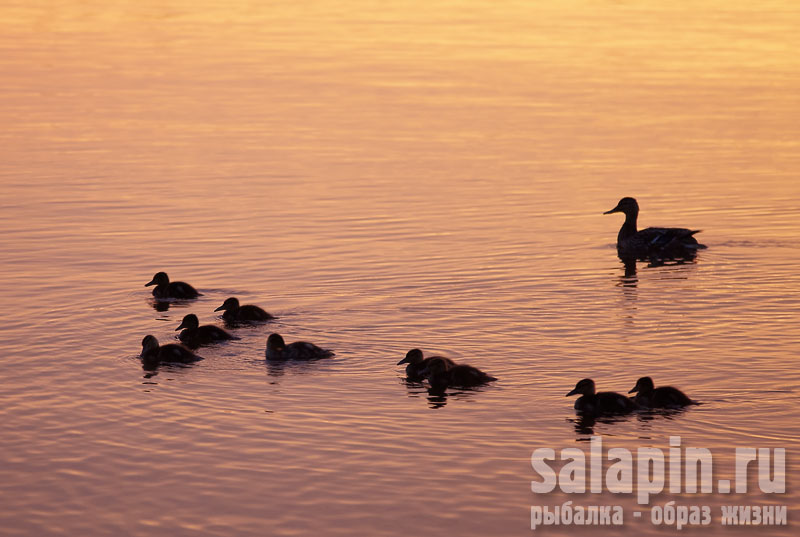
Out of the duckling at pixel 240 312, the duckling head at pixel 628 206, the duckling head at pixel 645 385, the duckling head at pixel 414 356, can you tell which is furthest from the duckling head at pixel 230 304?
the duckling head at pixel 628 206

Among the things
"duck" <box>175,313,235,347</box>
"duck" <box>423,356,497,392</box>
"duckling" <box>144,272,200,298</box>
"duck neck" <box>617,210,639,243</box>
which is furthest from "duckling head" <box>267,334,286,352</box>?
"duck neck" <box>617,210,639,243</box>

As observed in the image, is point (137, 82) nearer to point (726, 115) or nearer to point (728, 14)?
point (726, 115)

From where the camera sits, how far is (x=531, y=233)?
728 inches

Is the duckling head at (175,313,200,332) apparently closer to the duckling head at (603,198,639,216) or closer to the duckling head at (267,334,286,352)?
the duckling head at (267,334,286,352)

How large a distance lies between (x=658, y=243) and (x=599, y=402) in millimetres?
6931

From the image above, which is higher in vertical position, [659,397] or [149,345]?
[149,345]

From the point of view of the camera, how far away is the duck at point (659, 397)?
38.0ft

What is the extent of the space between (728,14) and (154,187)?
2409 cm

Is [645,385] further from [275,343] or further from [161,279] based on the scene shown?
[161,279]

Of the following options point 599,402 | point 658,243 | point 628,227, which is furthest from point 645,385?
point 628,227

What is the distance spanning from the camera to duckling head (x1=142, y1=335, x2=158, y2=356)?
43.9 ft

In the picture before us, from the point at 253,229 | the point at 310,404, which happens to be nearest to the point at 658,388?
the point at 310,404

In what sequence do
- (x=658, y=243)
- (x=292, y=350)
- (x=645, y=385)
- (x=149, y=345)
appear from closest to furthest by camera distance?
(x=645, y=385)
(x=292, y=350)
(x=149, y=345)
(x=658, y=243)

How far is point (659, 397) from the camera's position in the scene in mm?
11594
